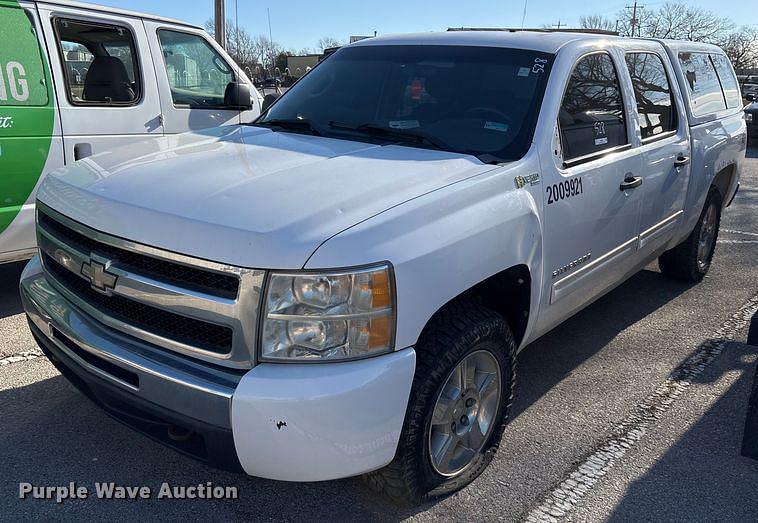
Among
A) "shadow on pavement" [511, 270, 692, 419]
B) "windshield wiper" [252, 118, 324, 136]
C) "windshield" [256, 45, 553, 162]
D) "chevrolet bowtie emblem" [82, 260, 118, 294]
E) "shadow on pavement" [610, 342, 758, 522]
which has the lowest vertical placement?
"shadow on pavement" [511, 270, 692, 419]

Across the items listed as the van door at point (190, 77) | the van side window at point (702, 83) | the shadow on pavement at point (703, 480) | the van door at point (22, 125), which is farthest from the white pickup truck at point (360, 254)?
the van door at point (190, 77)

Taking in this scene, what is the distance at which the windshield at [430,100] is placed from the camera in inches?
124

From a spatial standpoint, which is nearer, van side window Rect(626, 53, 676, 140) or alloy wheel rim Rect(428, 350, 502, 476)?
alloy wheel rim Rect(428, 350, 502, 476)

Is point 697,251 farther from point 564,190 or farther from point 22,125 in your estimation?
point 22,125

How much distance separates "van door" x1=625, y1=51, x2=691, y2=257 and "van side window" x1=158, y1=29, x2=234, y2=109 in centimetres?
354

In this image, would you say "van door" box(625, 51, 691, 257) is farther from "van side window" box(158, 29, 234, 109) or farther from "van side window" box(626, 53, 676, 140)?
"van side window" box(158, 29, 234, 109)

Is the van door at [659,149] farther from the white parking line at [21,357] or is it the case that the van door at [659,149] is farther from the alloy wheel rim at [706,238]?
the white parking line at [21,357]

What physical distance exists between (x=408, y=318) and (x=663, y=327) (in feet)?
10.4

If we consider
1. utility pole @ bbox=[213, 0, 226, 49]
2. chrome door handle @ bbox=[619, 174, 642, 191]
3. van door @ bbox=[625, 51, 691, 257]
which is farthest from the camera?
utility pole @ bbox=[213, 0, 226, 49]

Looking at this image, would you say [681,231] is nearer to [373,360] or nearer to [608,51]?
[608,51]

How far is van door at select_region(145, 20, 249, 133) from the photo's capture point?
Answer: 17.9 ft

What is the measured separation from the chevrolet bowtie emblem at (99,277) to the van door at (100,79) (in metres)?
2.62

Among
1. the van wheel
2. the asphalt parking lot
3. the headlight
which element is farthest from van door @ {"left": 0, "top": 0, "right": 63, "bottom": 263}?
the van wheel

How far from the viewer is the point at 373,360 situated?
2.16 meters
